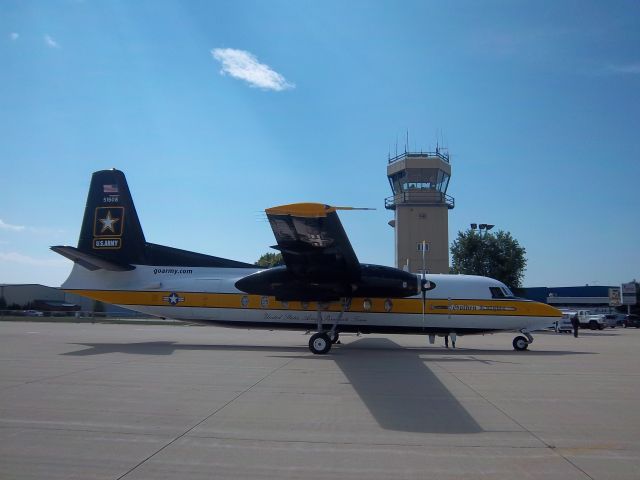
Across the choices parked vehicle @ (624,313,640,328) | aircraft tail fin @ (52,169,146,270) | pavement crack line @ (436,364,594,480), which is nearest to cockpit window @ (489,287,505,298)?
pavement crack line @ (436,364,594,480)

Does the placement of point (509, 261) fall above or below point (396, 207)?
below

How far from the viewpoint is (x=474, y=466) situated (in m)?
5.41

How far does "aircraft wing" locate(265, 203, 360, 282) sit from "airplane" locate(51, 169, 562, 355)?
19 cm

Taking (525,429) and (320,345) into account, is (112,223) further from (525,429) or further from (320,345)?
(525,429)

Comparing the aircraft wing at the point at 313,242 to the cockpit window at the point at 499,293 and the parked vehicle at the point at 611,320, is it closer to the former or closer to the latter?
the cockpit window at the point at 499,293

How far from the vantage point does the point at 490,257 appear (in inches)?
1928

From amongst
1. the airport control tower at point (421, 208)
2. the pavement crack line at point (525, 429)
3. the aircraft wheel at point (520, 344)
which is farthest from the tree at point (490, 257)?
the pavement crack line at point (525, 429)

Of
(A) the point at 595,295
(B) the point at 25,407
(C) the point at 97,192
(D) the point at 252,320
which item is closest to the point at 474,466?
(B) the point at 25,407

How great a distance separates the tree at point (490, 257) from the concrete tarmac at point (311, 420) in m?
35.4

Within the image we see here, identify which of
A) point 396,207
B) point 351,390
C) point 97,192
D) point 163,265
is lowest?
point 351,390

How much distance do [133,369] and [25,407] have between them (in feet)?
14.5

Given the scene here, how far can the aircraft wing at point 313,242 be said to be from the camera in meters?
12.8

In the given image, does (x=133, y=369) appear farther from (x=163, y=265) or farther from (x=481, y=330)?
(x=481, y=330)

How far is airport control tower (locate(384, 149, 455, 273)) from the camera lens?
157ft
